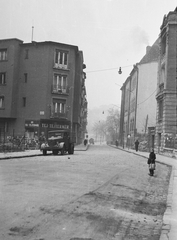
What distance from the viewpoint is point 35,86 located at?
44.2 meters

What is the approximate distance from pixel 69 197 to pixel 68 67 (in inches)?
1535

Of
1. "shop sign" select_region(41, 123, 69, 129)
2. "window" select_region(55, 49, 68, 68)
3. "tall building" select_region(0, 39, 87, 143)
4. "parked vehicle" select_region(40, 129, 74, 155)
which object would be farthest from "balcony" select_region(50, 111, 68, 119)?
"parked vehicle" select_region(40, 129, 74, 155)

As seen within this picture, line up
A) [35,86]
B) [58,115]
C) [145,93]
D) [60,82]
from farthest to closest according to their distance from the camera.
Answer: [145,93], [60,82], [35,86], [58,115]

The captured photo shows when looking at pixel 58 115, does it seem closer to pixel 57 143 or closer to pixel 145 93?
pixel 57 143

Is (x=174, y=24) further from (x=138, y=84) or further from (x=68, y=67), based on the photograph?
(x=138, y=84)

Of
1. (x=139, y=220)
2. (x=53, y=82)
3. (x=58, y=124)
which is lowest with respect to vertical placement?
(x=139, y=220)

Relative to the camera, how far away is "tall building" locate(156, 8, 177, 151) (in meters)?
32.6

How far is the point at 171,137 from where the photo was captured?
32.1 metres

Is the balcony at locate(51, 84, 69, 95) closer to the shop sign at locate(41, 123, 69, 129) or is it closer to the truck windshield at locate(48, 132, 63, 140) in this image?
the shop sign at locate(41, 123, 69, 129)

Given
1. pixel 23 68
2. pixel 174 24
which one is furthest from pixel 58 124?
pixel 174 24

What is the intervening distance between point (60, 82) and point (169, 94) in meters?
17.6

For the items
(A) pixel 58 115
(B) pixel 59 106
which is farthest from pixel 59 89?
(A) pixel 58 115

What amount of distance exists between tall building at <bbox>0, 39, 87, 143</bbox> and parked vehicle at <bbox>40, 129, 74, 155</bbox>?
16208mm

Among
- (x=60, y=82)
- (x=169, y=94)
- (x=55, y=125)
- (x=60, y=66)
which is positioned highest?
(x=60, y=66)
